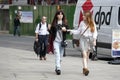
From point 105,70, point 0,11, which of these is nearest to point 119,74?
point 105,70

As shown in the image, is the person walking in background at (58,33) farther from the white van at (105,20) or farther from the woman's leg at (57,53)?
the white van at (105,20)

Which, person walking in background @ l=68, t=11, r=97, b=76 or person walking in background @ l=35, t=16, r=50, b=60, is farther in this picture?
person walking in background @ l=35, t=16, r=50, b=60

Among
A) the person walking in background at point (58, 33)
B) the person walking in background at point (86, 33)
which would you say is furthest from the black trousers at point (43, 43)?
the person walking in background at point (86, 33)

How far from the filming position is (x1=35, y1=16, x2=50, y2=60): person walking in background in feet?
64.3

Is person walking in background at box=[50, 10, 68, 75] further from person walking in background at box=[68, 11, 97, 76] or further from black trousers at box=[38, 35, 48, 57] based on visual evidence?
black trousers at box=[38, 35, 48, 57]

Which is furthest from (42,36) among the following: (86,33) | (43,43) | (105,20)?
(86,33)

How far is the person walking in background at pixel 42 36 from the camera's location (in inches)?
771

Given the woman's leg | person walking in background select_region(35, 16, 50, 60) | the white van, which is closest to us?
the woman's leg

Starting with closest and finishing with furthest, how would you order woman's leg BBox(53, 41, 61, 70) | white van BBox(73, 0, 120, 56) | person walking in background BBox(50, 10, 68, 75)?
woman's leg BBox(53, 41, 61, 70), person walking in background BBox(50, 10, 68, 75), white van BBox(73, 0, 120, 56)

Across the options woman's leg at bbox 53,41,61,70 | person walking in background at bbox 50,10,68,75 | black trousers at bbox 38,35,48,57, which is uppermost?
person walking in background at bbox 50,10,68,75

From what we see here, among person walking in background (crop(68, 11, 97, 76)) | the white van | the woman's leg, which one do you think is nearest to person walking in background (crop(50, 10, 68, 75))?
the woman's leg

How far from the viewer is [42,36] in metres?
19.7

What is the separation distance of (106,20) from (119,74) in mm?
6385

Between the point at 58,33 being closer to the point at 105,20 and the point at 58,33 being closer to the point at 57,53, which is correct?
the point at 57,53
